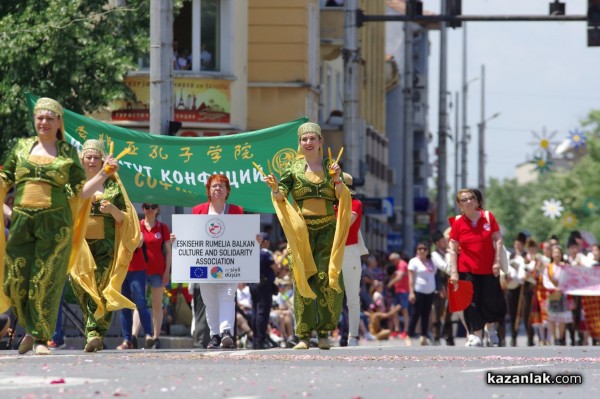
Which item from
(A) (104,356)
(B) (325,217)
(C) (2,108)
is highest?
(C) (2,108)

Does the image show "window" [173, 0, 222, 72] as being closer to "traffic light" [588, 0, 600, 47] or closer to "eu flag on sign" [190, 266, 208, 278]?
"traffic light" [588, 0, 600, 47]

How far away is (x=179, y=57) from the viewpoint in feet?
125

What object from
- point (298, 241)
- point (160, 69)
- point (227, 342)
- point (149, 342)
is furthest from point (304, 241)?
point (160, 69)

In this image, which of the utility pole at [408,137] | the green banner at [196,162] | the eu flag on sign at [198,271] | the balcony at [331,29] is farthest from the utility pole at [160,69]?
the utility pole at [408,137]

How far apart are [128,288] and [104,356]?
4883mm

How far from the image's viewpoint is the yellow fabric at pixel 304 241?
17.2 m

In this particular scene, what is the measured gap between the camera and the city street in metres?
10.9

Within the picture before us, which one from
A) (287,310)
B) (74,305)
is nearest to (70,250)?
(74,305)

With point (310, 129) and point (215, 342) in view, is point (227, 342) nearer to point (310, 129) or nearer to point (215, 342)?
point (215, 342)

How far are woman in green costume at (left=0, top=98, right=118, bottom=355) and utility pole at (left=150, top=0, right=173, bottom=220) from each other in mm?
7692

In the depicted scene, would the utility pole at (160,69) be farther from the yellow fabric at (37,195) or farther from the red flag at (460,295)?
the yellow fabric at (37,195)

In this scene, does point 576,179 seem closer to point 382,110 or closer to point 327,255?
point 382,110

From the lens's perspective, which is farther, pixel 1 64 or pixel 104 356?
pixel 1 64

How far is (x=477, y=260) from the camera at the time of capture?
2067cm
